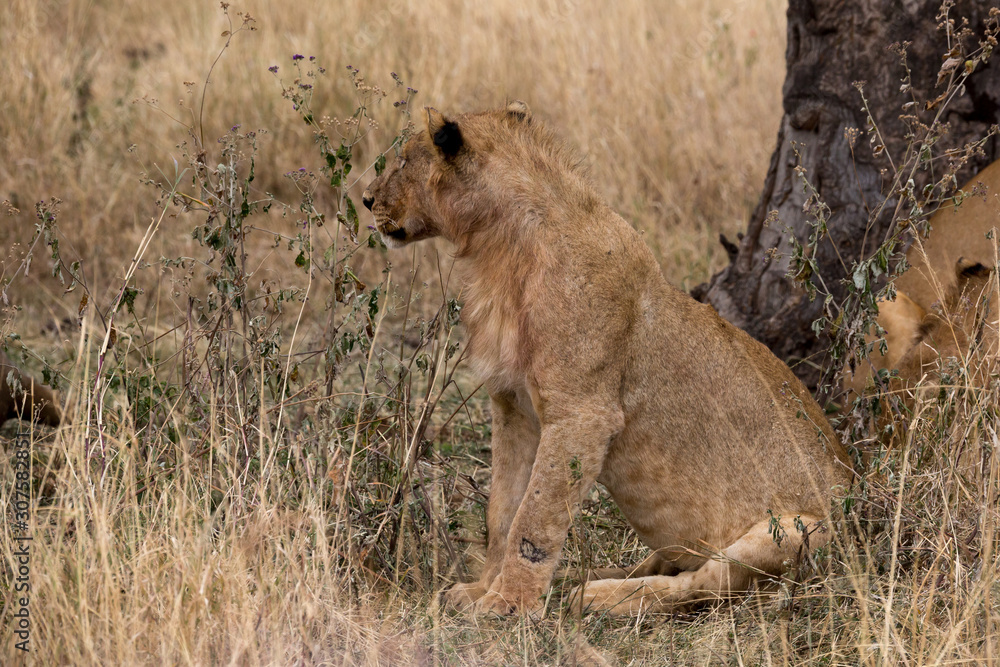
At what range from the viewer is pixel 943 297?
452 centimetres

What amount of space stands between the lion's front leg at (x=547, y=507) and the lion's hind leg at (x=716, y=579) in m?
0.20

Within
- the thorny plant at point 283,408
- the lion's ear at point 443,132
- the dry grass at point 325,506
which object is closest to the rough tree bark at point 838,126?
the dry grass at point 325,506

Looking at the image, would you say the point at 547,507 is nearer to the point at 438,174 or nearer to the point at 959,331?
the point at 438,174

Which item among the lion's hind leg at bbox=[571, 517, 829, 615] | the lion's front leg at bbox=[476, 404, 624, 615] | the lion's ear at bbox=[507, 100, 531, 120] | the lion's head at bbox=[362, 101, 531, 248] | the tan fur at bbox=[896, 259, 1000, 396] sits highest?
the lion's ear at bbox=[507, 100, 531, 120]

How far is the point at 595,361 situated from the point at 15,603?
77.2 inches

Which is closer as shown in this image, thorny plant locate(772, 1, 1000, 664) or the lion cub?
thorny plant locate(772, 1, 1000, 664)

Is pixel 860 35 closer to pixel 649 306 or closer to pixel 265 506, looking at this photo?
pixel 649 306

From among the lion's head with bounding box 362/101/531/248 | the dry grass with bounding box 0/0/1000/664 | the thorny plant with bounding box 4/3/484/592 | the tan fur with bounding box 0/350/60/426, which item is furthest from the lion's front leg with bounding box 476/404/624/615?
the tan fur with bounding box 0/350/60/426

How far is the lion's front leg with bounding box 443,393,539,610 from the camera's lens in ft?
13.3

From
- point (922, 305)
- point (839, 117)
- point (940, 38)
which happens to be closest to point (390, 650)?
point (922, 305)

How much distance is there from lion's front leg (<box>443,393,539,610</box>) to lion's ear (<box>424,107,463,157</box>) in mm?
929

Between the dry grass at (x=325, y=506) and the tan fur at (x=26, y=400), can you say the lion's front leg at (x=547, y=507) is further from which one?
the tan fur at (x=26, y=400)

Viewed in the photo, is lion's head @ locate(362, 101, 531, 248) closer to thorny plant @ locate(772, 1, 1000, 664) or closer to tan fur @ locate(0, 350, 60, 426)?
thorny plant @ locate(772, 1, 1000, 664)

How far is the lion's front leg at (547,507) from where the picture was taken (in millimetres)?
3631
